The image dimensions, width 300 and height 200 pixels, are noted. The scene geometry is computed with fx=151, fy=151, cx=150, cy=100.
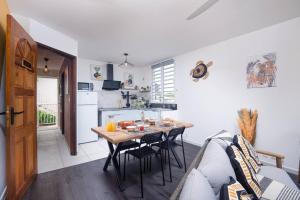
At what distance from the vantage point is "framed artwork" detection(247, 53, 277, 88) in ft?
8.59

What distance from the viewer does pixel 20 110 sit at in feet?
6.11

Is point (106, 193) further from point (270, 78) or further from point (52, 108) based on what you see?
point (52, 108)

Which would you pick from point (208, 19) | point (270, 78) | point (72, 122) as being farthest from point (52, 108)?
point (270, 78)

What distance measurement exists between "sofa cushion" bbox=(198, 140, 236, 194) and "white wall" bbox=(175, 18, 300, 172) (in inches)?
77.3

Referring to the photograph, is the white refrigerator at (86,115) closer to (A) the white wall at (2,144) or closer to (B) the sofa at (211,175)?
(A) the white wall at (2,144)

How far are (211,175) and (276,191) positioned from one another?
765mm

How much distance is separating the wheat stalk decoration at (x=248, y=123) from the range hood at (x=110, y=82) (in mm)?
3743

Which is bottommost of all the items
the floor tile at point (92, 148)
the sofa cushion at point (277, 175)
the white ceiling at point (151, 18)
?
the floor tile at point (92, 148)

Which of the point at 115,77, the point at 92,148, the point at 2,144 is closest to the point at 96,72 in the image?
the point at 115,77

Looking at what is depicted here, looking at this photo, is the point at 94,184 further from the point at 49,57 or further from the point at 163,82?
the point at 49,57

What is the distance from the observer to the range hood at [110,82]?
16.4ft

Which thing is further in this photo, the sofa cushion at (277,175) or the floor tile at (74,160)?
the floor tile at (74,160)

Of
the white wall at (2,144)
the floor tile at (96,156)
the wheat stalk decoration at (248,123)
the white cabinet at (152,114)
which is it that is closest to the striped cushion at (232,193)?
the wheat stalk decoration at (248,123)

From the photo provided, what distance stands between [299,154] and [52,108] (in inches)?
336
